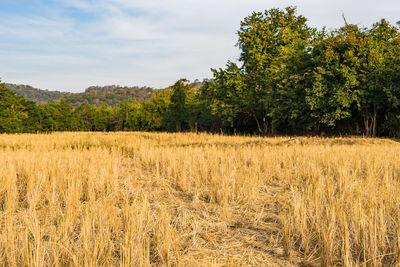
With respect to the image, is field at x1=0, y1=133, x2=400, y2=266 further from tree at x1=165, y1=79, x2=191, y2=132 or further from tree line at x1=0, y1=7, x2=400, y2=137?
tree at x1=165, y1=79, x2=191, y2=132

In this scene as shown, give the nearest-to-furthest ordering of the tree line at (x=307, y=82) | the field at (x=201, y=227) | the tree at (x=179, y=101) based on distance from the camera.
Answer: the field at (x=201, y=227) < the tree line at (x=307, y=82) < the tree at (x=179, y=101)

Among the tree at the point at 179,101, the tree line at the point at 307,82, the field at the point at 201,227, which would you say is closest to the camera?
the field at the point at 201,227

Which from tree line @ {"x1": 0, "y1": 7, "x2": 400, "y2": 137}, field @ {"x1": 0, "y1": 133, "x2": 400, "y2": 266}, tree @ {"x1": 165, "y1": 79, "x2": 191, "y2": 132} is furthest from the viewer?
tree @ {"x1": 165, "y1": 79, "x2": 191, "y2": 132}

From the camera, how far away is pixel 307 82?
18.9 meters

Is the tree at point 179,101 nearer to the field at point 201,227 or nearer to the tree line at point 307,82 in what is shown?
the tree line at point 307,82

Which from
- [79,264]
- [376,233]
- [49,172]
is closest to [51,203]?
[79,264]

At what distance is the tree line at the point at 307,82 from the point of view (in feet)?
54.9

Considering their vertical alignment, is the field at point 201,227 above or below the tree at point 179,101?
below

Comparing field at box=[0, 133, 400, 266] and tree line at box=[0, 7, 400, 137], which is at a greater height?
tree line at box=[0, 7, 400, 137]

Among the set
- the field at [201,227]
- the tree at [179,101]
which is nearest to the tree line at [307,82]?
the tree at [179,101]

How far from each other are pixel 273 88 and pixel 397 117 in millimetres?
9053

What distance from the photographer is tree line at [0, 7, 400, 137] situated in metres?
16.7

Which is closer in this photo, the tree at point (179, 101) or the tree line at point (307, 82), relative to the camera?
the tree line at point (307, 82)

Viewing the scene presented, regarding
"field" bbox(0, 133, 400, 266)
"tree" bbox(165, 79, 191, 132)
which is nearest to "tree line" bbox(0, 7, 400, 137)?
"tree" bbox(165, 79, 191, 132)
